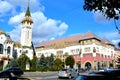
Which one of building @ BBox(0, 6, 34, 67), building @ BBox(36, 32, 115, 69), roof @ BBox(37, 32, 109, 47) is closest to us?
building @ BBox(0, 6, 34, 67)

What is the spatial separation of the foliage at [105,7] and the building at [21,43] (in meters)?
86.6

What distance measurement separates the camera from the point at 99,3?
1520 centimetres

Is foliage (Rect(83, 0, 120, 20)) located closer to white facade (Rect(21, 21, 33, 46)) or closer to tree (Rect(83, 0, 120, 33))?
tree (Rect(83, 0, 120, 33))

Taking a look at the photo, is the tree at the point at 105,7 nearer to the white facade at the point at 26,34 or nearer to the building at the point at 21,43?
the building at the point at 21,43

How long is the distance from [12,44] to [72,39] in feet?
97.8

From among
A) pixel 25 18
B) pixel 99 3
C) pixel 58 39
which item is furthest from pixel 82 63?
pixel 99 3

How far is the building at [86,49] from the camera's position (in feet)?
365

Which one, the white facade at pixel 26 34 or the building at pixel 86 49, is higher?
the white facade at pixel 26 34

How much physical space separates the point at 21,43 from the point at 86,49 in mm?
31575

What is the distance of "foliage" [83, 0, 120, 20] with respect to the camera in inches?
591

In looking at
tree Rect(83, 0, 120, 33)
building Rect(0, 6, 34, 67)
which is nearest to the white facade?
building Rect(0, 6, 34, 67)

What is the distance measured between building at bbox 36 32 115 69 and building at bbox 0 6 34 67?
46.8 ft

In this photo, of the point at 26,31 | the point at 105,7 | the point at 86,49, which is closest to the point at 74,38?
the point at 86,49

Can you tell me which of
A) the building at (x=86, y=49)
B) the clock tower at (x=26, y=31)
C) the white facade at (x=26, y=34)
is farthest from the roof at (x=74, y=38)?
the clock tower at (x=26, y=31)
